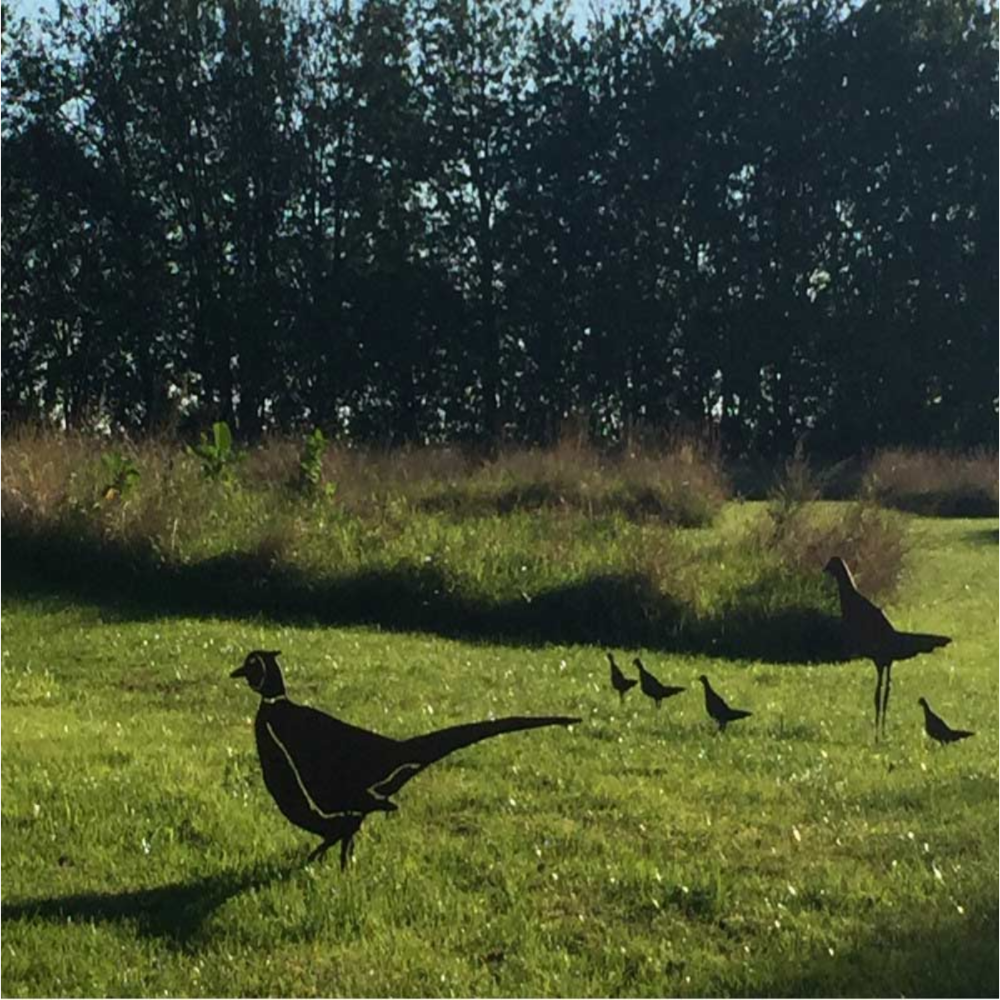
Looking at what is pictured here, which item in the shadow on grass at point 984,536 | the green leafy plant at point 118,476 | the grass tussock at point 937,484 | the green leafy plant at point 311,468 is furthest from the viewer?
the grass tussock at point 937,484

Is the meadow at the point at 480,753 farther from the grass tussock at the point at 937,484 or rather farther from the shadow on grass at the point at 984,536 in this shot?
the grass tussock at the point at 937,484

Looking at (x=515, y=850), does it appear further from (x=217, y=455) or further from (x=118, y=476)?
(x=217, y=455)

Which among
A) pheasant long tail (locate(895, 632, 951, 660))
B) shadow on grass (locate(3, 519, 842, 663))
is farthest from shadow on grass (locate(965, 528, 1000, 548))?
pheasant long tail (locate(895, 632, 951, 660))

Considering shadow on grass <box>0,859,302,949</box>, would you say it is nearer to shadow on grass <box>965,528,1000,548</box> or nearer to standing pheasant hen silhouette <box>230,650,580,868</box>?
standing pheasant hen silhouette <box>230,650,580,868</box>

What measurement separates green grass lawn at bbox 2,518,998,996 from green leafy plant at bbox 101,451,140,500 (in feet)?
11.5

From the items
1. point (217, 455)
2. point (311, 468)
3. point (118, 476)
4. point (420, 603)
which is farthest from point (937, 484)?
point (118, 476)

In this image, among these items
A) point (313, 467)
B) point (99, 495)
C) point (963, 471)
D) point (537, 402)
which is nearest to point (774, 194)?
point (537, 402)

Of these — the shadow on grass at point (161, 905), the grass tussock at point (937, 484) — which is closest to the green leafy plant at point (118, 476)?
the shadow on grass at point (161, 905)

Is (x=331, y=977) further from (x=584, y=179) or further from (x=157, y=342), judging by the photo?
(x=584, y=179)

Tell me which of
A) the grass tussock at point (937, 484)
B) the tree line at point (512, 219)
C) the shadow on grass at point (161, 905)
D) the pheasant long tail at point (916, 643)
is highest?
the tree line at point (512, 219)

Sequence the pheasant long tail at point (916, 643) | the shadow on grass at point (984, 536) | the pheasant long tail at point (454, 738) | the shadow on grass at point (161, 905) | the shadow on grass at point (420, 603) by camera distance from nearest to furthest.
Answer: the pheasant long tail at point (454, 738) → the shadow on grass at point (161, 905) → the pheasant long tail at point (916, 643) → the shadow on grass at point (420, 603) → the shadow on grass at point (984, 536)

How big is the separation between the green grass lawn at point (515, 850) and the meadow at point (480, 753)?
14 millimetres

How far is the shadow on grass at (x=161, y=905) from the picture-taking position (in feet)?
10.7

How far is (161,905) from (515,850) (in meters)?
1.02
